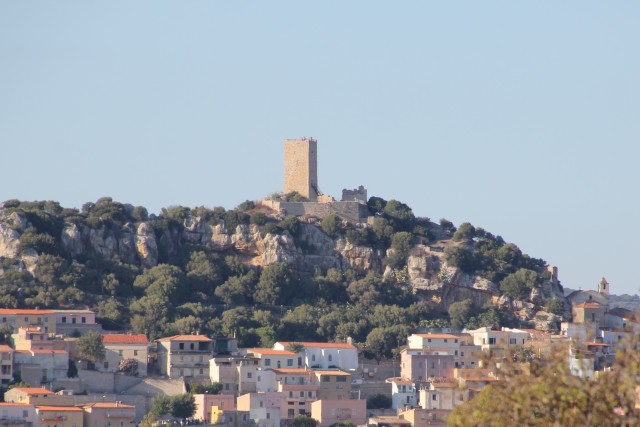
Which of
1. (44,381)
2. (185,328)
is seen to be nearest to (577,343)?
(44,381)

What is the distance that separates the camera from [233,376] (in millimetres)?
75812

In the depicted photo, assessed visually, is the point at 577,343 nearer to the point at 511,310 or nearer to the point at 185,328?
the point at 185,328

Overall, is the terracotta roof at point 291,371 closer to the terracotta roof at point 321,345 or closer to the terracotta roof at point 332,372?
the terracotta roof at point 332,372

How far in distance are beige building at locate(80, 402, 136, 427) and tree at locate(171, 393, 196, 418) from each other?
73.3 inches

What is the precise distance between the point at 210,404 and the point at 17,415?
27.4 ft

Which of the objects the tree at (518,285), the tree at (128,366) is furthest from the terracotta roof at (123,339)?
the tree at (518,285)

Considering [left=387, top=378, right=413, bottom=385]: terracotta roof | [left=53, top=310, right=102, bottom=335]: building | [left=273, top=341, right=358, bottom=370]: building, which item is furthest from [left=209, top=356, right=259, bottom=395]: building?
[left=53, top=310, right=102, bottom=335]: building

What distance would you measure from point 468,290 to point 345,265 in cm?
611

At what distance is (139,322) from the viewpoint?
80.6 meters

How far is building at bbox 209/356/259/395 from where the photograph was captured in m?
75.6

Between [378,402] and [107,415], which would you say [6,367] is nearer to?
[107,415]

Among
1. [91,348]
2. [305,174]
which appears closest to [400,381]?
[91,348]

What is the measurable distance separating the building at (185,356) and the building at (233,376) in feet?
2.60

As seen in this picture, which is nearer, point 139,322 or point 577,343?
point 577,343
